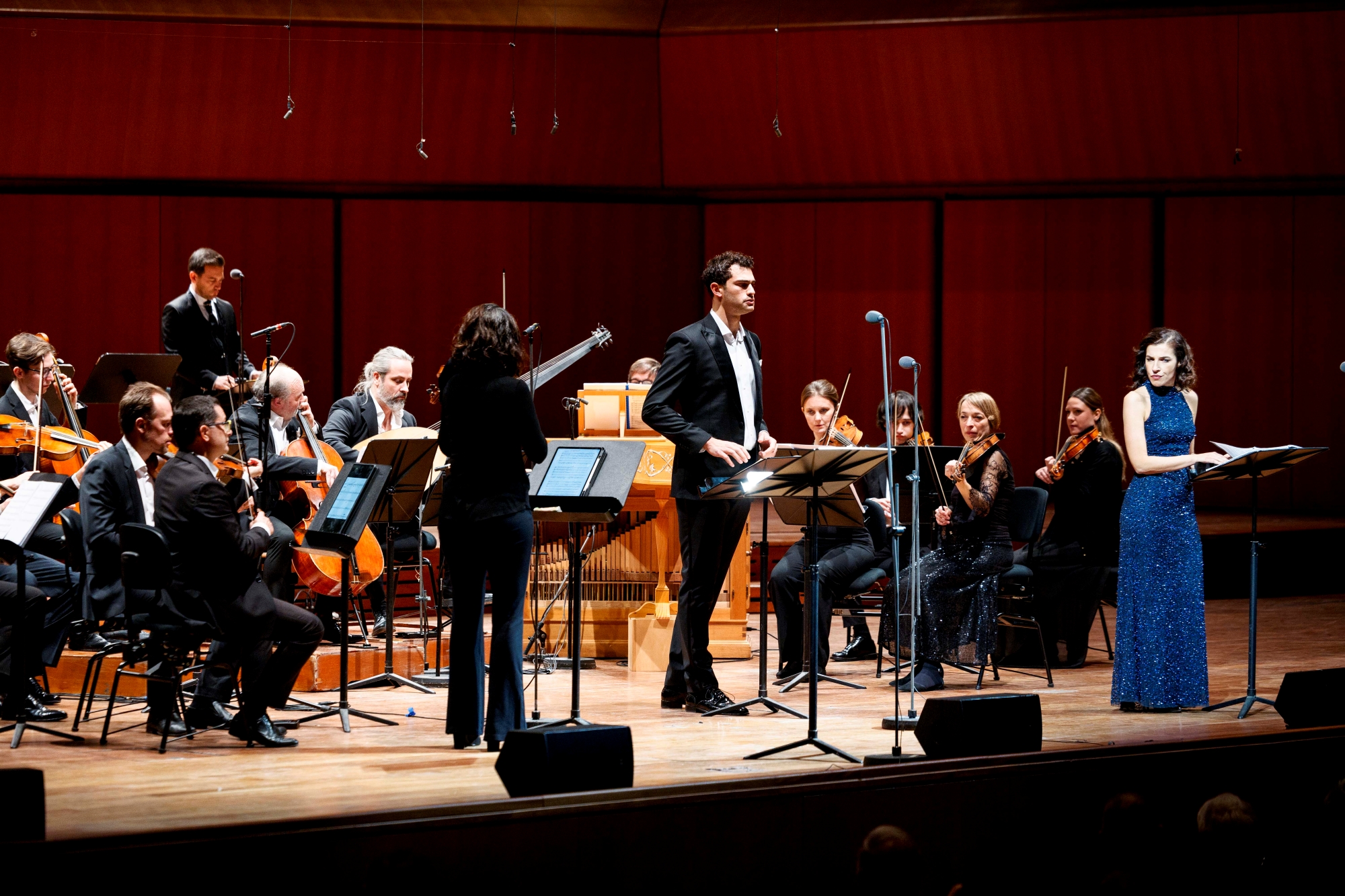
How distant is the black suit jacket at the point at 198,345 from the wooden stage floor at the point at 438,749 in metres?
2.34

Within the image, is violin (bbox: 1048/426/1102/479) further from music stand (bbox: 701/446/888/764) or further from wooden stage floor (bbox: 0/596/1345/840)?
music stand (bbox: 701/446/888/764)

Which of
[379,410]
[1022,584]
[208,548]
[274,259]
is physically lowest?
[1022,584]

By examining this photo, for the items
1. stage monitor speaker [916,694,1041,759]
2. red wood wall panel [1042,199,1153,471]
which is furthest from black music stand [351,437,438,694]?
red wood wall panel [1042,199,1153,471]

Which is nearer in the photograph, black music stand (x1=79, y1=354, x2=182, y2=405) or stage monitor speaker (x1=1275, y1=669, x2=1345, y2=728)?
Result: stage monitor speaker (x1=1275, y1=669, x2=1345, y2=728)

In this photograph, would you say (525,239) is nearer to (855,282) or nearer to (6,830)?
(855,282)

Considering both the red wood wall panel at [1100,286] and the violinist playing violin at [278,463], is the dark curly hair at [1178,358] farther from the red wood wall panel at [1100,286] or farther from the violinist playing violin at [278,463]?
the red wood wall panel at [1100,286]

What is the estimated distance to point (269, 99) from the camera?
9539mm

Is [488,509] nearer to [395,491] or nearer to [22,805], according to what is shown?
[395,491]

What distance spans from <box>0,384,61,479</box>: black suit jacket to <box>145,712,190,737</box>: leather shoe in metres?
1.92

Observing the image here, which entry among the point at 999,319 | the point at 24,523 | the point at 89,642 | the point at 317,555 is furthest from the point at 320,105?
the point at 24,523

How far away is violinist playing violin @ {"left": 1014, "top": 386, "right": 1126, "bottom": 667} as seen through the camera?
20.8 ft

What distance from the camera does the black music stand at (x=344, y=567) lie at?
4.53 metres

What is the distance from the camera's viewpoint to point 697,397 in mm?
5027

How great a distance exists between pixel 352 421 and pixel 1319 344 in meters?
7.15
